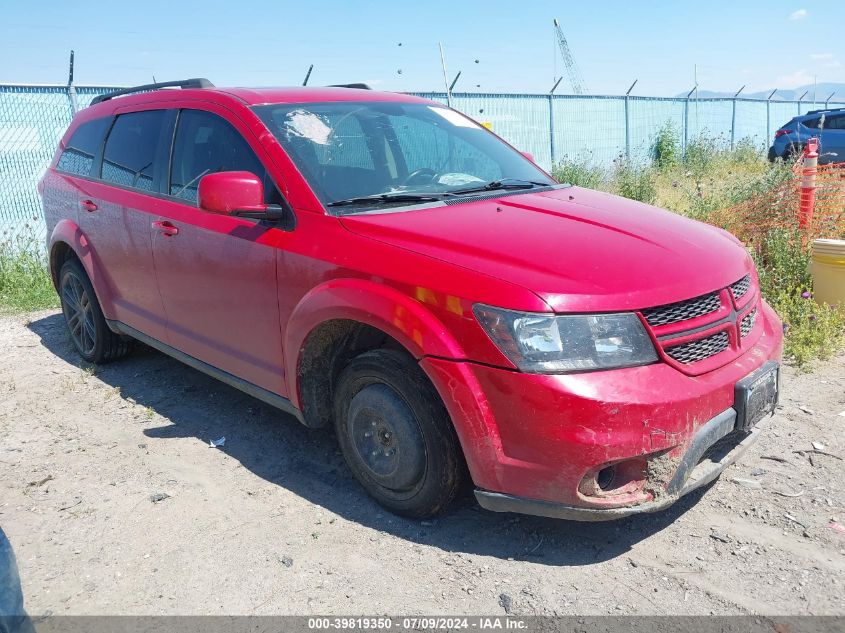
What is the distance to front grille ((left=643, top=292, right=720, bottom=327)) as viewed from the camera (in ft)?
8.46

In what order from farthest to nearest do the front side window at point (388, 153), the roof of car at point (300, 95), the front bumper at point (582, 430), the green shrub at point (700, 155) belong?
the green shrub at point (700, 155) → the roof of car at point (300, 95) → the front side window at point (388, 153) → the front bumper at point (582, 430)

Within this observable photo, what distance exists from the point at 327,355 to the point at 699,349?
64.2 inches

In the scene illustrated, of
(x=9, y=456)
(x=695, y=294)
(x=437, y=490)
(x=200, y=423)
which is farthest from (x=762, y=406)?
(x=9, y=456)

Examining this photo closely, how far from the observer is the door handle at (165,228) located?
12.9 ft

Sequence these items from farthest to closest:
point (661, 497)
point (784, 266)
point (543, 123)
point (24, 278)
A: point (543, 123) → point (24, 278) → point (784, 266) → point (661, 497)

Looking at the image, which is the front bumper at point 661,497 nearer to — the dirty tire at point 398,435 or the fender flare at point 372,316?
the dirty tire at point 398,435

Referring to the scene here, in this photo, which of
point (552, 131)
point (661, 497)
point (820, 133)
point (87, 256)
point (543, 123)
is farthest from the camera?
point (820, 133)

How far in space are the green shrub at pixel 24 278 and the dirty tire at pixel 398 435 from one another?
17.9 feet

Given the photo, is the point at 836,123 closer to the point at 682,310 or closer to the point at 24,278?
the point at 682,310

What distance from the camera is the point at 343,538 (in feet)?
10.00

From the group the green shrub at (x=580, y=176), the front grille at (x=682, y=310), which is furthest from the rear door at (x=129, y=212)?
the green shrub at (x=580, y=176)

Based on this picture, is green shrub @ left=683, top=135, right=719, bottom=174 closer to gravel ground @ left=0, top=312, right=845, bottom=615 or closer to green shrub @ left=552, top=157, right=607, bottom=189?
green shrub @ left=552, top=157, right=607, bottom=189

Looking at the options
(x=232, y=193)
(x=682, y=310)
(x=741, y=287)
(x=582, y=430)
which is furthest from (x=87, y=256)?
(x=741, y=287)

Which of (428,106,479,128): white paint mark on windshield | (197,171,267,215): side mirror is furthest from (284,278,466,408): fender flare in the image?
(428,106,479,128): white paint mark on windshield
